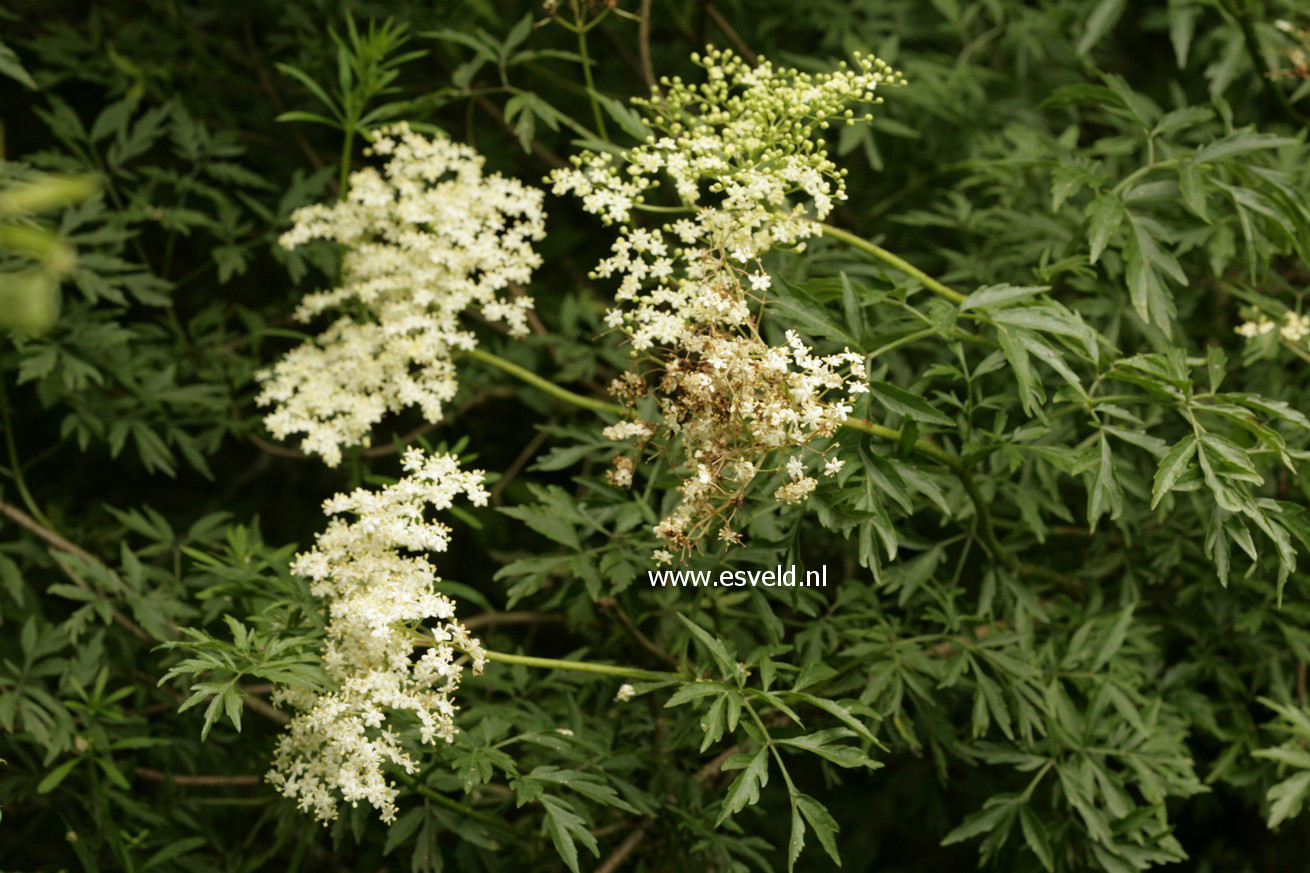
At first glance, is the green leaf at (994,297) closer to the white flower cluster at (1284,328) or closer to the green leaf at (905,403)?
the green leaf at (905,403)

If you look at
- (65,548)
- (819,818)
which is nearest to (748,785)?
(819,818)

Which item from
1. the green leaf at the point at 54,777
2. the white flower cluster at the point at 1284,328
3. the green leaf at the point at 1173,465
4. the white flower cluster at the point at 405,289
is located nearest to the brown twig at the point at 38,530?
the green leaf at the point at 54,777

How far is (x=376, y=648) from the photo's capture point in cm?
186

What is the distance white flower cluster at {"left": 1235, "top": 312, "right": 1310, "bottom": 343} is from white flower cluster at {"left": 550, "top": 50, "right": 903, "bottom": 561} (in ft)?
3.53

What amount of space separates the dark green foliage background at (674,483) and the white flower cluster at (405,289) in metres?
0.18

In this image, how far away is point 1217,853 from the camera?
3.84 metres

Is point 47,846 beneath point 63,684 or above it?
beneath

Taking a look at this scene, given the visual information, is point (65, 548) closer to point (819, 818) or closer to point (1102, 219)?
point (819, 818)

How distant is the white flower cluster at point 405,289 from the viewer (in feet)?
7.68

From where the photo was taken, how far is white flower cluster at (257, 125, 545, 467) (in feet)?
7.68

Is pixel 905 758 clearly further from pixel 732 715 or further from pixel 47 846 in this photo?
pixel 47 846

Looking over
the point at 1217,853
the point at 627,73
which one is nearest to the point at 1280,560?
the point at 1217,853

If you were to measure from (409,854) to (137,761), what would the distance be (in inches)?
31.4

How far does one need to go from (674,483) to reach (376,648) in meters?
0.65
